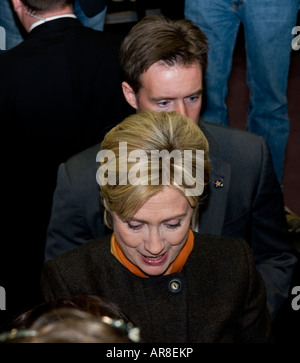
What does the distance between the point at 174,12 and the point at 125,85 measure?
2854 millimetres

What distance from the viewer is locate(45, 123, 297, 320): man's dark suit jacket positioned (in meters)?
2.16

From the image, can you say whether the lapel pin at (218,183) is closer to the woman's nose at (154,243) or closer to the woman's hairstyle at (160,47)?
the woman's hairstyle at (160,47)

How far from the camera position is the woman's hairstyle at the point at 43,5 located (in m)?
2.59

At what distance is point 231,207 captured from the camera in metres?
2.23

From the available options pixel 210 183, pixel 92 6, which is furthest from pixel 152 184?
pixel 92 6

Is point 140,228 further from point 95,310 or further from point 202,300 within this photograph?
point 95,310

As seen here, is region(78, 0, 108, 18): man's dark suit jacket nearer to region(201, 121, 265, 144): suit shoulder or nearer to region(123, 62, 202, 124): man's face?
region(123, 62, 202, 124): man's face

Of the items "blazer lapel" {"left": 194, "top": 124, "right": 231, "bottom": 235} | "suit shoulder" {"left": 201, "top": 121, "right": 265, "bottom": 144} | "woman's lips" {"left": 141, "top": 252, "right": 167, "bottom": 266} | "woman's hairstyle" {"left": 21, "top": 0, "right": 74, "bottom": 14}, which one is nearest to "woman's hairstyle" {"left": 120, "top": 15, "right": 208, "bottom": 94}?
"suit shoulder" {"left": 201, "top": 121, "right": 265, "bottom": 144}

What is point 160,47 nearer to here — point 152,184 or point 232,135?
point 232,135

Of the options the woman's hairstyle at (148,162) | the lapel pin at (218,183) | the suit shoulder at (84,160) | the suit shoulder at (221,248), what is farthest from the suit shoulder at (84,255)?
the lapel pin at (218,183)

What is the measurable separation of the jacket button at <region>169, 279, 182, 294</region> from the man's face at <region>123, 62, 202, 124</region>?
747 mm

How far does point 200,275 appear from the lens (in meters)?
1.71

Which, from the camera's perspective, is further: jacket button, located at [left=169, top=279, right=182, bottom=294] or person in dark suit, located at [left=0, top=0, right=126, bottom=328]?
person in dark suit, located at [left=0, top=0, right=126, bottom=328]

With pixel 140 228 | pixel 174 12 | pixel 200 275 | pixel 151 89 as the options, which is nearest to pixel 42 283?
pixel 140 228
